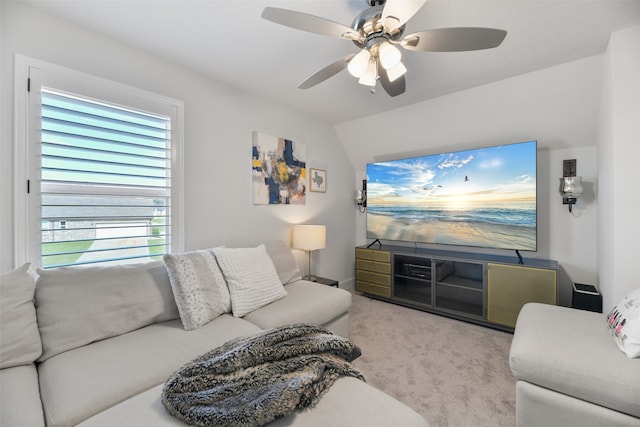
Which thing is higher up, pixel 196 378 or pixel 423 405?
pixel 196 378

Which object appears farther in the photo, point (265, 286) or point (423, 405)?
point (265, 286)

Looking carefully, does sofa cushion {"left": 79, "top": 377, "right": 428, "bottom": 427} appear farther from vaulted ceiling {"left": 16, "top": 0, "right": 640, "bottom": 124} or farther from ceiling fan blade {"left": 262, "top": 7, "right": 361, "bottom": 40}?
vaulted ceiling {"left": 16, "top": 0, "right": 640, "bottom": 124}

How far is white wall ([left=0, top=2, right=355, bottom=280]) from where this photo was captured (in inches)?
61.2

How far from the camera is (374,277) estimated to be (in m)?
3.52

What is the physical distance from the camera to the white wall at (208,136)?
5.10 feet

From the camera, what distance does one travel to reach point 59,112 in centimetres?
171

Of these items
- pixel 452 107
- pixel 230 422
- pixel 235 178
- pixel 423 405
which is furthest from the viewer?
pixel 452 107

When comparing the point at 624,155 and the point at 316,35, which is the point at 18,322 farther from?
the point at 624,155

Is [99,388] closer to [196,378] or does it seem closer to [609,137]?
[196,378]

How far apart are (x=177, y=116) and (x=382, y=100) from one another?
2.09m

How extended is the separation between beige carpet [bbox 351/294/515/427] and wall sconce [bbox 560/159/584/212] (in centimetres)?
150

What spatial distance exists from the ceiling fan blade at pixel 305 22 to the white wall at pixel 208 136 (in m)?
1.42

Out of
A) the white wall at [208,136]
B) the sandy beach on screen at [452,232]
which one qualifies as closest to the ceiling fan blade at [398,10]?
the white wall at [208,136]

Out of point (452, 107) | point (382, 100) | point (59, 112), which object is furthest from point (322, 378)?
point (452, 107)
